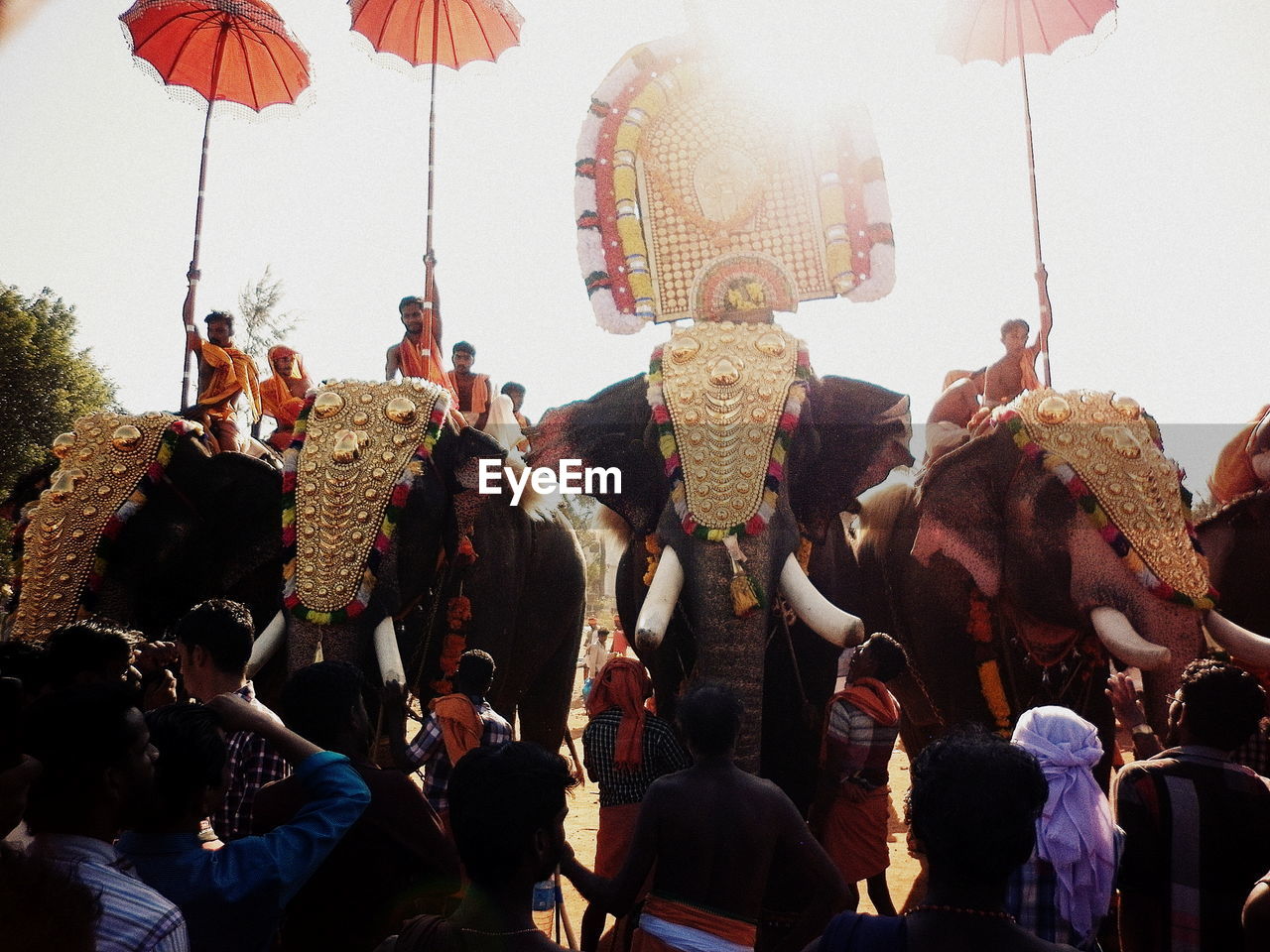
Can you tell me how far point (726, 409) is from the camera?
4910mm

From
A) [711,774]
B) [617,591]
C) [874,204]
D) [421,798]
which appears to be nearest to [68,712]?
[421,798]

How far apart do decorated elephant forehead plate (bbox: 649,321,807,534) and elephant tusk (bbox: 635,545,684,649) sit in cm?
20

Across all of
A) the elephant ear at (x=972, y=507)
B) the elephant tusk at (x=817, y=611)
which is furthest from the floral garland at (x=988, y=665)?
the elephant tusk at (x=817, y=611)

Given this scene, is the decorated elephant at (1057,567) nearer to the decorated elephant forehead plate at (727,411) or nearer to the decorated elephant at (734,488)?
the decorated elephant at (734,488)

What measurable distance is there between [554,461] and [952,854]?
3.67 metres

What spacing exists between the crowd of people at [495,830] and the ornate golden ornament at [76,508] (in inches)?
48.7

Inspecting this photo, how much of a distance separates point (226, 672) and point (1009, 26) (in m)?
7.74

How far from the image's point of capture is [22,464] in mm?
17297

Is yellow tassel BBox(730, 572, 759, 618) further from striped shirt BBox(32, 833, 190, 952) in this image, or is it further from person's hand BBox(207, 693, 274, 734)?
striped shirt BBox(32, 833, 190, 952)

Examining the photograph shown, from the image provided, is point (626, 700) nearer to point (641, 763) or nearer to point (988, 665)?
point (641, 763)

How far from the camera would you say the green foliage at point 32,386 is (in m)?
17.2

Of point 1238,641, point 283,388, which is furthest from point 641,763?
point 283,388

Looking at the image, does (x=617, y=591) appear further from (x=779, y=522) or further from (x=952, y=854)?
(x=952, y=854)

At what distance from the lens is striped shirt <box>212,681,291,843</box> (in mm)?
3359
